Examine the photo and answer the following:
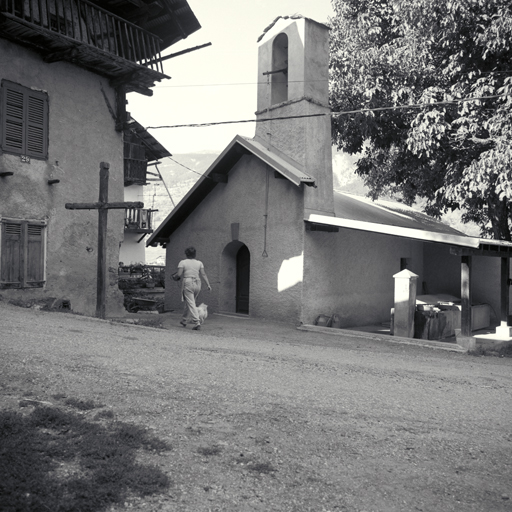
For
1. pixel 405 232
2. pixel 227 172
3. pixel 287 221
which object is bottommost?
pixel 405 232

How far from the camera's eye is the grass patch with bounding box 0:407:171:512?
3.25m

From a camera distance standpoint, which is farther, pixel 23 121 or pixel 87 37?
pixel 87 37

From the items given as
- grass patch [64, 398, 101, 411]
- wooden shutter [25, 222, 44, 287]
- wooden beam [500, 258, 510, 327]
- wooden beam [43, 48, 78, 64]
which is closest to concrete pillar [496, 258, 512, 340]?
wooden beam [500, 258, 510, 327]

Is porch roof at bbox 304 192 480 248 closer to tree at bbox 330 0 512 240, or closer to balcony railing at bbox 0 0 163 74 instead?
tree at bbox 330 0 512 240

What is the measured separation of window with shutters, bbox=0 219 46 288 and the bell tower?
21.1 feet

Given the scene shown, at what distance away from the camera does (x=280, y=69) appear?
51.2 ft

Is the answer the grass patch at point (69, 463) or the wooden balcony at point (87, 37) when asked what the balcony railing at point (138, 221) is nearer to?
the wooden balcony at point (87, 37)

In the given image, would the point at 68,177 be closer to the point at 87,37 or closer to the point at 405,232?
the point at 87,37

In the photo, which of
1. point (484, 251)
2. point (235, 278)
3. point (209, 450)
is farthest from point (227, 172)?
point (209, 450)

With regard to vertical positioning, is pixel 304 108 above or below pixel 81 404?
above

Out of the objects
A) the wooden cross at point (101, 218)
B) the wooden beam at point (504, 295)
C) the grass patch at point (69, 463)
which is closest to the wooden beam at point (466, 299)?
the wooden beam at point (504, 295)

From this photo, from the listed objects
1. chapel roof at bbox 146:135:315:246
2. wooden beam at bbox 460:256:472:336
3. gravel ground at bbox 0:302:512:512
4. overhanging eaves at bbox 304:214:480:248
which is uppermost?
chapel roof at bbox 146:135:315:246

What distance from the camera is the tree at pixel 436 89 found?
14.7 m

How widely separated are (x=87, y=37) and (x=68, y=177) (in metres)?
3.33
